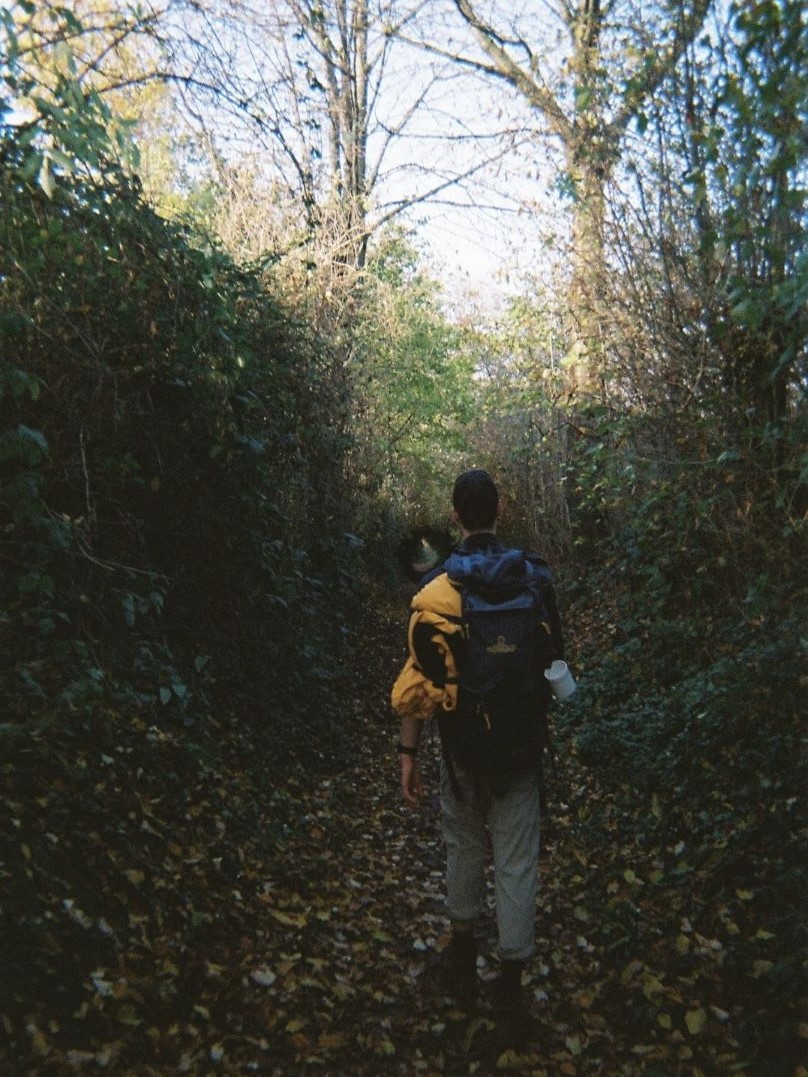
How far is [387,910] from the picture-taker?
464 centimetres

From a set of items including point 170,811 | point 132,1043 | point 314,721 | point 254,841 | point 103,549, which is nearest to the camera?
point 132,1043

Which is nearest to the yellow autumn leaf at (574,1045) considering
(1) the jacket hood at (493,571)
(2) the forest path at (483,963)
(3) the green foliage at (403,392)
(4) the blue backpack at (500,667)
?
(2) the forest path at (483,963)

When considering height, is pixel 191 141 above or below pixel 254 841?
above

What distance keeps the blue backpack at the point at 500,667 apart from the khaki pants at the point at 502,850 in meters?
0.10

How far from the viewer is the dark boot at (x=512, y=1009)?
3367 millimetres

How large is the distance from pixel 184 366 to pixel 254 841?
2.91 meters

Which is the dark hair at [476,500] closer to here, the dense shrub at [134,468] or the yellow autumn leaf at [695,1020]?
the dense shrub at [134,468]

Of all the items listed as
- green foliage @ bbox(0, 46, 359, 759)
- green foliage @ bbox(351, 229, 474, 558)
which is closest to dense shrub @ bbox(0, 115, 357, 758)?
green foliage @ bbox(0, 46, 359, 759)

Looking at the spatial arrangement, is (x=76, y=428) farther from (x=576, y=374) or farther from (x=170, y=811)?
(x=576, y=374)

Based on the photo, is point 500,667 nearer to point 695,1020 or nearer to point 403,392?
point 695,1020

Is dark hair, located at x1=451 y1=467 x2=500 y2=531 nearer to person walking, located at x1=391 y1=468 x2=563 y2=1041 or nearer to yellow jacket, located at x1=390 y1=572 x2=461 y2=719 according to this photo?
person walking, located at x1=391 y1=468 x2=563 y2=1041

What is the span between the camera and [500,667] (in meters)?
3.28

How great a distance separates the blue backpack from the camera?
3283 mm

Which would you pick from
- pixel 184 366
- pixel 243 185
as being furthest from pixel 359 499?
pixel 184 366
